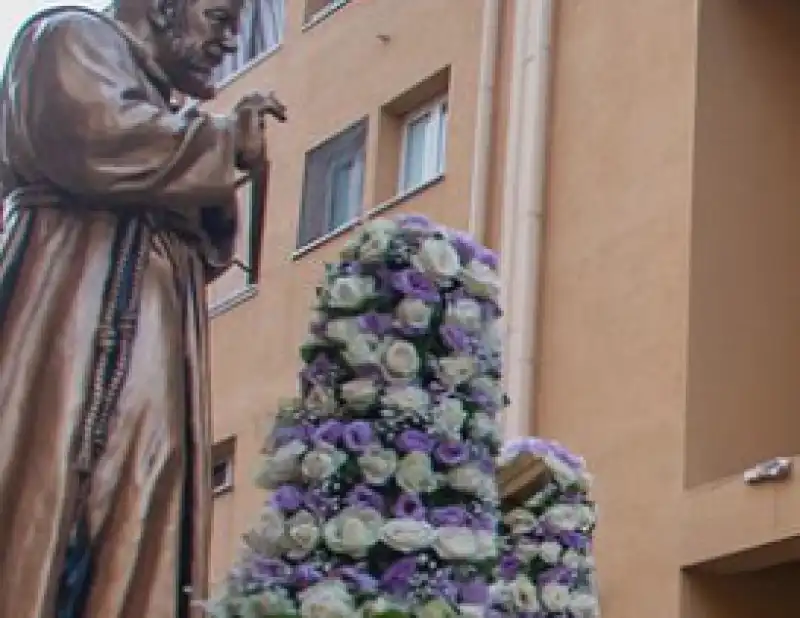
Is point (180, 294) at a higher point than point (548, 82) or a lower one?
lower

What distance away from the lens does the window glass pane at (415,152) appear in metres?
16.2

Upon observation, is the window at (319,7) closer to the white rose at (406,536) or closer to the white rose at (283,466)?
the white rose at (283,466)

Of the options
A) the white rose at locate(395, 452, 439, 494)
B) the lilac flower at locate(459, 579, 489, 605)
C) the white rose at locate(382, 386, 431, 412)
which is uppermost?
the white rose at locate(382, 386, 431, 412)

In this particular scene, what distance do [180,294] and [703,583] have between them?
665cm

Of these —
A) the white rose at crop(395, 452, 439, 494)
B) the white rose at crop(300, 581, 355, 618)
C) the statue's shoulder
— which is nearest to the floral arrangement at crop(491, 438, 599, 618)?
the white rose at crop(395, 452, 439, 494)

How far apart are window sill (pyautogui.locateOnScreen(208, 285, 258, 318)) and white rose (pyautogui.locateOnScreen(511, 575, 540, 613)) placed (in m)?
10.8

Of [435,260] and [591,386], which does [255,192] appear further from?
[591,386]

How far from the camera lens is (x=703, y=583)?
1192cm

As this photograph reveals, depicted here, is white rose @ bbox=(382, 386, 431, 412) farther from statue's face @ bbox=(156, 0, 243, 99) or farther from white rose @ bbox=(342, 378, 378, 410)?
statue's face @ bbox=(156, 0, 243, 99)

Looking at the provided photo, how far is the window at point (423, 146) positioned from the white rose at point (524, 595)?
8.83 metres

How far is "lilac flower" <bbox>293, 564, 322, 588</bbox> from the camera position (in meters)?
5.32

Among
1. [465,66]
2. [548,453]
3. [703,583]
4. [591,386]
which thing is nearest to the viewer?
[548,453]

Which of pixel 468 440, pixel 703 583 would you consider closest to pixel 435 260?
pixel 468 440

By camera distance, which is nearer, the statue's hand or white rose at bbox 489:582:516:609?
the statue's hand
